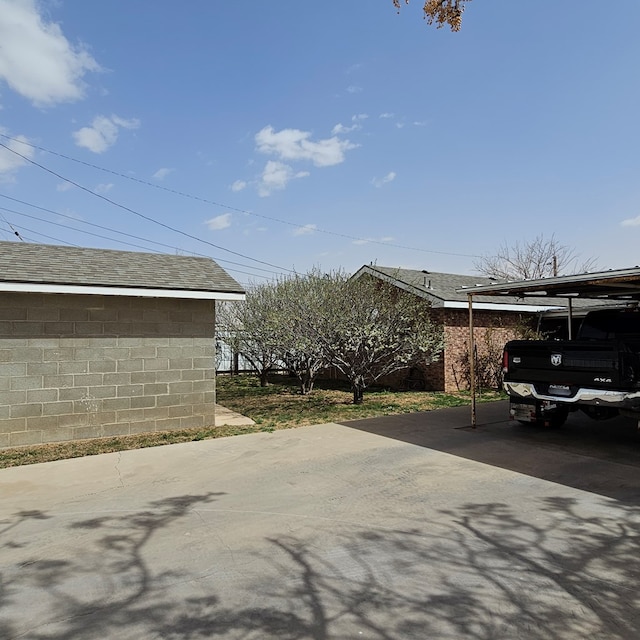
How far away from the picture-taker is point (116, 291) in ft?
25.8

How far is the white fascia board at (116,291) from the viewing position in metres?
7.16

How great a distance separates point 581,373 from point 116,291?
741cm

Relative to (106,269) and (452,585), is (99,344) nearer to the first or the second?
(106,269)

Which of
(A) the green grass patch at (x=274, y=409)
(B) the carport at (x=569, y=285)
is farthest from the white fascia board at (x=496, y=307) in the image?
(B) the carport at (x=569, y=285)

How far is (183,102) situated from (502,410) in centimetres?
Result: 1293

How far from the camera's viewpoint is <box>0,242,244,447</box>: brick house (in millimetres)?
7410

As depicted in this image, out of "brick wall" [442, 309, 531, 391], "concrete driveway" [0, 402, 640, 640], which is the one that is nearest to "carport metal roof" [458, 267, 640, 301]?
"concrete driveway" [0, 402, 640, 640]

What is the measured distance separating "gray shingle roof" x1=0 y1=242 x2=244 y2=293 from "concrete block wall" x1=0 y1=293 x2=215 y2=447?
34 cm

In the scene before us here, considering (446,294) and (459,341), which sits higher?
(446,294)

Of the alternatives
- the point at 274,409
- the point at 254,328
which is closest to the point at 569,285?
the point at 274,409

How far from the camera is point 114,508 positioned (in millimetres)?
4688

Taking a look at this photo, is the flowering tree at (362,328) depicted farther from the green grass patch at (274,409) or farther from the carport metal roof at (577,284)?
the carport metal roof at (577,284)

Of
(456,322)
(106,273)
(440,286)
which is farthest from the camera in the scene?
(440,286)

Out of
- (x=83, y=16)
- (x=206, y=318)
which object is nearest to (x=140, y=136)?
(x=83, y=16)
